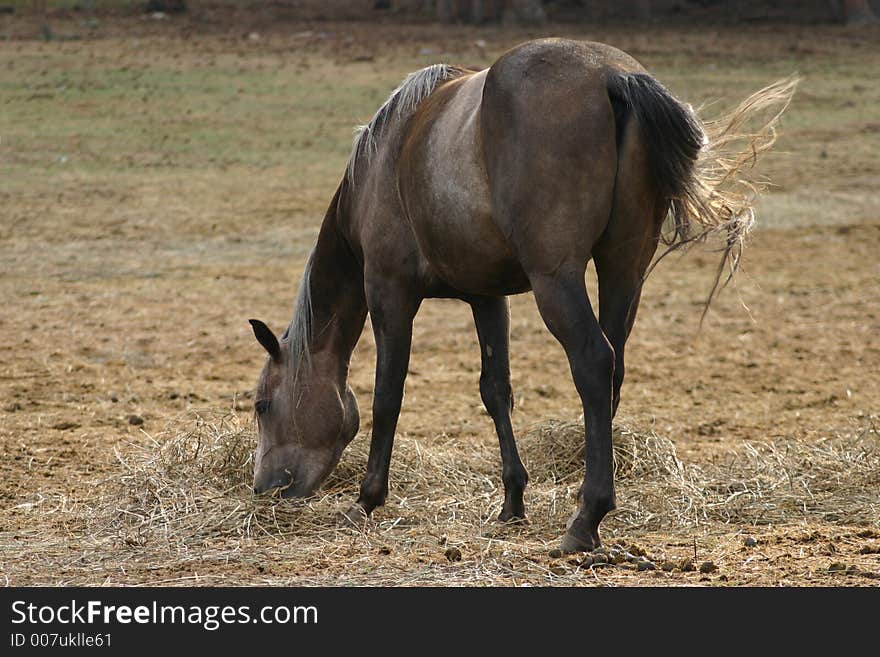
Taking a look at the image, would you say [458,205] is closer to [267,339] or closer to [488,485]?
[267,339]

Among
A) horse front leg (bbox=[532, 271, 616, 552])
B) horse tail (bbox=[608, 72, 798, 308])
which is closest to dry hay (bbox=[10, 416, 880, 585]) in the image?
horse front leg (bbox=[532, 271, 616, 552])

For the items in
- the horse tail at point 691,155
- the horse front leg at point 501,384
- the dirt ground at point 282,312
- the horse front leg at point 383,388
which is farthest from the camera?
the horse front leg at point 501,384

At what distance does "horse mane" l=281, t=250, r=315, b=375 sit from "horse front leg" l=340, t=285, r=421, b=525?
1.17ft

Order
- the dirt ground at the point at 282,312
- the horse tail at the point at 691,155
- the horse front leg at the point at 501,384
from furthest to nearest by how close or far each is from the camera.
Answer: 1. the horse front leg at the point at 501,384
2. the dirt ground at the point at 282,312
3. the horse tail at the point at 691,155

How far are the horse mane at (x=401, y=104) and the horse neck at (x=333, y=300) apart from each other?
0.75ft

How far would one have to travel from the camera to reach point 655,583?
4.25 meters

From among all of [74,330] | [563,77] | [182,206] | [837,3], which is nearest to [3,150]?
[182,206]

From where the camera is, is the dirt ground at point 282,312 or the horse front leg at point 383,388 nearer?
the dirt ground at point 282,312

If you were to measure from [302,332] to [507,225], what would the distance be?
1.28 m

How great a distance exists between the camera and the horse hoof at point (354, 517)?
16.9ft

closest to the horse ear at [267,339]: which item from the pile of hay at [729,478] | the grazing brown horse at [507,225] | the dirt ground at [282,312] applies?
the grazing brown horse at [507,225]

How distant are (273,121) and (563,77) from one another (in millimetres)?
11358

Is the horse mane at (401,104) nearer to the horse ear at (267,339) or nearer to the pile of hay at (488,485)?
the horse ear at (267,339)

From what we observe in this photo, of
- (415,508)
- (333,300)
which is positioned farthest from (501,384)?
(333,300)
